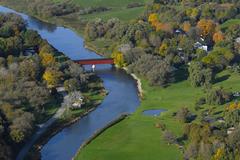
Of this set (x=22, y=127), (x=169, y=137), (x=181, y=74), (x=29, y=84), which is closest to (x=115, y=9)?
(x=181, y=74)

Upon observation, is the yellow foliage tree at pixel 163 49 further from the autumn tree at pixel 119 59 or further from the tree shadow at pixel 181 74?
Answer: the autumn tree at pixel 119 59

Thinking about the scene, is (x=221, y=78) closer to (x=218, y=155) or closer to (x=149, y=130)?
(x=149, y=130)

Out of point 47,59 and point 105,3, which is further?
point 105,3

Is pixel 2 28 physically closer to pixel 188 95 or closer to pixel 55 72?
pixel 55 72

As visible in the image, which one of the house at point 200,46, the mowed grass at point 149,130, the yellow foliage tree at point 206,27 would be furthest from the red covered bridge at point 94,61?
the yellow foliage tree at point 206,27

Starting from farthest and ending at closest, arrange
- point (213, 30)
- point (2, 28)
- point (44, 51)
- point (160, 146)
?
point (213, 30), point (2, 28), point (44, 51), point (160, 146)

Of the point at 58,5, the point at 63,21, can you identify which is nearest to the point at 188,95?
the point at 63,21

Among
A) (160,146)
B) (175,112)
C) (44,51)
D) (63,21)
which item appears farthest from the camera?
(63,21)
